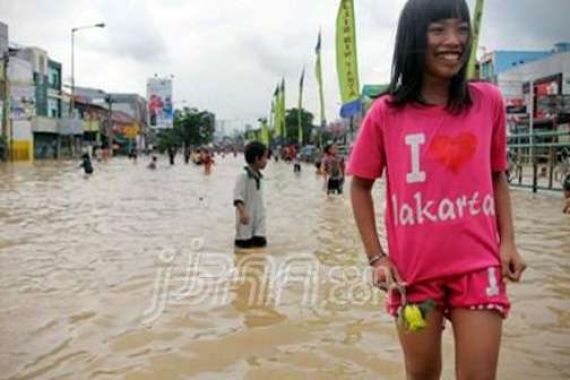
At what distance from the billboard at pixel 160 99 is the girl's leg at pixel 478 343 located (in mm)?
90579

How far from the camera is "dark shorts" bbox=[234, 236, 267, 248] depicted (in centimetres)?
926

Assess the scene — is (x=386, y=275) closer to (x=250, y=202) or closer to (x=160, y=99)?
(x=250, y=202)

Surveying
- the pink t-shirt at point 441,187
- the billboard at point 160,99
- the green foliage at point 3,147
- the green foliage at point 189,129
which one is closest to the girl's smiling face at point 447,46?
the pink t-shirt at point 441,187

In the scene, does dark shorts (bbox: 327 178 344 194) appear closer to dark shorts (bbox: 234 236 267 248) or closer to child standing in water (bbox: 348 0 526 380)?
dark shorts (bbox: 234 236 267 248)

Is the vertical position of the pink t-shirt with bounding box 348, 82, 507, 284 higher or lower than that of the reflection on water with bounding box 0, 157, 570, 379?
higher

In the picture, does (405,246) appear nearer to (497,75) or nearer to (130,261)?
(130,261)

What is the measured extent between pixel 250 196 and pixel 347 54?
1043 cm

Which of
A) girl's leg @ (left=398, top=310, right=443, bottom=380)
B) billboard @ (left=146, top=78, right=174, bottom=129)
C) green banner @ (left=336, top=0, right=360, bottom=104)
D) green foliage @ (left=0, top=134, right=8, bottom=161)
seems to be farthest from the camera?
billboard @ (left=146, top=78, right=174, bottom=129)

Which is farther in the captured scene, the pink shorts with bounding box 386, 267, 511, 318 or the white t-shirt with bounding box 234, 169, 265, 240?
the white t-shirt with bounding box 234, 169, 265, 240

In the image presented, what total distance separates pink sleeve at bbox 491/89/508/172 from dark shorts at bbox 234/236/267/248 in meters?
6.79

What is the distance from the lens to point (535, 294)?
6.42 meters

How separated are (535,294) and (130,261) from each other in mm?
4387

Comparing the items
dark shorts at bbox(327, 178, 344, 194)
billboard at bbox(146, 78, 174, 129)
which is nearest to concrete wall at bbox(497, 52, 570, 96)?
dark shorts at bbox(327, 178, 344, 194)

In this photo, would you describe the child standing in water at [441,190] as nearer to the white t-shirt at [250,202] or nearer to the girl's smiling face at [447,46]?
the girl's smiling face at [447,46]
